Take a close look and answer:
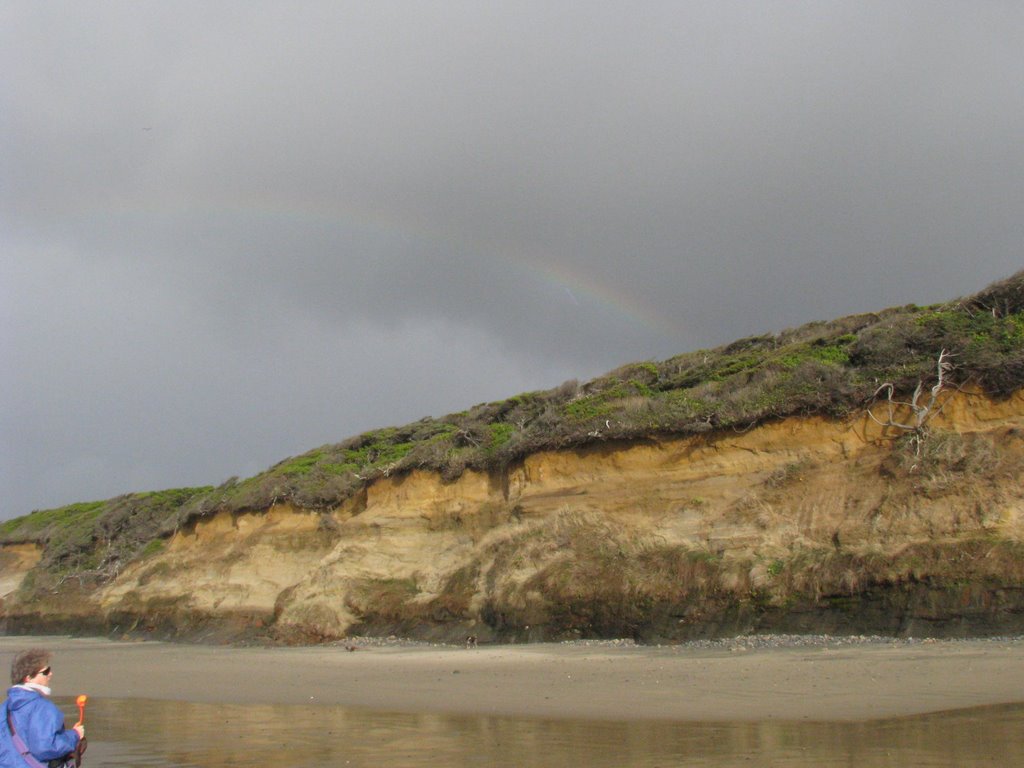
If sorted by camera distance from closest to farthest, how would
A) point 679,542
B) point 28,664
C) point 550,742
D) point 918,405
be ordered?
point 28,664
point 550,742
point 918,405
point 679,542

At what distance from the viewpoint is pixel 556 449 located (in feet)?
76.2

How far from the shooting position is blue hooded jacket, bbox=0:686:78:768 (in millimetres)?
4289

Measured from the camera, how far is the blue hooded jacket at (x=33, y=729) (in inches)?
169

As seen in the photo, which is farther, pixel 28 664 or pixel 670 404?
pixel 670 404

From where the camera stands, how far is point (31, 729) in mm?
4340

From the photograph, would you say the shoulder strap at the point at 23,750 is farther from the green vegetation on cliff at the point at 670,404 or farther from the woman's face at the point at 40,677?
the green vegetation on cliff at the point at 670,404

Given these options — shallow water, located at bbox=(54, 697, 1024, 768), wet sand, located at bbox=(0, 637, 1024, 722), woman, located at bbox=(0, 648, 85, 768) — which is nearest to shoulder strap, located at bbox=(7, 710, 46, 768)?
woman, located at bbox=(0, 648, 85, 768)

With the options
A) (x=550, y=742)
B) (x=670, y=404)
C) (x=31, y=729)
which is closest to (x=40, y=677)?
(x=31, y=729)

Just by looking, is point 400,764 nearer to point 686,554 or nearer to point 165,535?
point 686,554

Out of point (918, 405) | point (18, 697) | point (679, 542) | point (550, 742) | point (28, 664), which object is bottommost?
point (550, 742)

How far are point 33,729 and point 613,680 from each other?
903cm

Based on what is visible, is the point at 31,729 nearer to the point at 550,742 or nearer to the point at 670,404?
the point at 550,742

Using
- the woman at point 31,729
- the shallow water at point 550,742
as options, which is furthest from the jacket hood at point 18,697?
the shallow water at point 550,742

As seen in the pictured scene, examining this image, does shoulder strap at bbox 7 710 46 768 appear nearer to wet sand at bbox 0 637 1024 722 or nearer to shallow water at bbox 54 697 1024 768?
shallow water at bbox 54 697 1024 768
